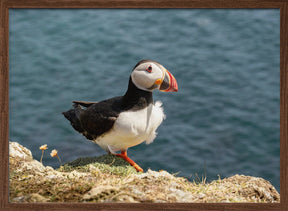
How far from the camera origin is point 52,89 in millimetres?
8820

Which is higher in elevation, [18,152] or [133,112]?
[133,112]

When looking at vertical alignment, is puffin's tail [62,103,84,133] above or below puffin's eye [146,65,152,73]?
below

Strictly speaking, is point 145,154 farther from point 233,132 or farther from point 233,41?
point 233,41

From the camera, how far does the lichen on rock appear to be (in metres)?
4.68

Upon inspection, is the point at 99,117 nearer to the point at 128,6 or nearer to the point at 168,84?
the point at 168,84

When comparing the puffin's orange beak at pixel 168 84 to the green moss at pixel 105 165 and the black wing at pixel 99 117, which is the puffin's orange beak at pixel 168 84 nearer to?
the black wing at pixel 99 117

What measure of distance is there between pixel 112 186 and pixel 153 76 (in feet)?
4.67

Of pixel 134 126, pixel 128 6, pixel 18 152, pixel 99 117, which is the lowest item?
pixel 18 152

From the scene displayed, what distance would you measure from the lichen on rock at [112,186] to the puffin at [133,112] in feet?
1.16

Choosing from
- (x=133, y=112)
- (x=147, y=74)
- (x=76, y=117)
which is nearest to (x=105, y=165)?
(x=133, y=112)

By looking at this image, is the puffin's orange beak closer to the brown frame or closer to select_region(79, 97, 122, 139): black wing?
select_region(79, 97, 122, 139): black wing

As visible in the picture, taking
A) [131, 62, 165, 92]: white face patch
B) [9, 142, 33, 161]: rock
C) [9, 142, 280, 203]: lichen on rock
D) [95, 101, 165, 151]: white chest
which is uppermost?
[131, 62, 165, 92]: white face patch

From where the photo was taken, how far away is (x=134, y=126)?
5469mm

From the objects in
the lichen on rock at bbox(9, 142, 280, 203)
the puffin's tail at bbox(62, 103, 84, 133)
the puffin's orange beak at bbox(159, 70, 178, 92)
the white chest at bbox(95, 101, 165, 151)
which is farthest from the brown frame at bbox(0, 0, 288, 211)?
the puffin's tail at bbox(62, 103, 84, 133)
